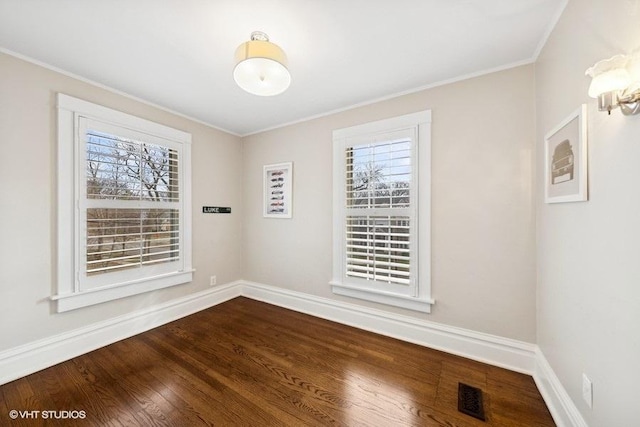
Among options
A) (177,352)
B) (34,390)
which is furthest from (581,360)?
(34,390)

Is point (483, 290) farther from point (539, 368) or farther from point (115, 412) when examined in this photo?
point (115, 412)

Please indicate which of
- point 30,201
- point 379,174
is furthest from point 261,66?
point 30,201

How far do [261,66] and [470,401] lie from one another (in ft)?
8.32

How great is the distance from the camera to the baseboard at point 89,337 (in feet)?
5.87

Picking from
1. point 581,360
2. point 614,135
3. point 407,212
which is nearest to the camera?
point 614,135

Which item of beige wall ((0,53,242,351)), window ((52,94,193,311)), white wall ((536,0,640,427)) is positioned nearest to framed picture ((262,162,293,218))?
window ((52,94,193,311))

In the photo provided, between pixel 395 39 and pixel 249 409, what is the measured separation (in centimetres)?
264

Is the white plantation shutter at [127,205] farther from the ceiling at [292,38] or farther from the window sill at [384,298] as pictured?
the window sill at [384,298]

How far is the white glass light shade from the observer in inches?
33.9

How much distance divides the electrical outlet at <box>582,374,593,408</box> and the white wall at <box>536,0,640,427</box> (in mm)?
31

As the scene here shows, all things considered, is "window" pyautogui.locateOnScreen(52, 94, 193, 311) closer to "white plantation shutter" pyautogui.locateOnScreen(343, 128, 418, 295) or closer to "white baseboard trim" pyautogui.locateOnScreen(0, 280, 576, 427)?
"white baseboard trim" pyautogui.locateOnScreen(0, 280, 576, 427)

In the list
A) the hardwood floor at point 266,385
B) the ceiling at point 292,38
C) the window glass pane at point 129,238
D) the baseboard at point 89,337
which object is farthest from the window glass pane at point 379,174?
the baseboard at point 89,337

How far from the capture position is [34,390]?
1.66 meters

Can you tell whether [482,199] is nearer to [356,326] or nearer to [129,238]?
[356,326]
